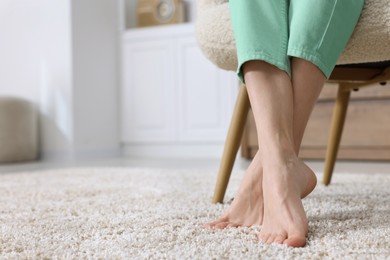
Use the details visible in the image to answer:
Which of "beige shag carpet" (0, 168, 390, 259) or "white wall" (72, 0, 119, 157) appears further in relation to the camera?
"white wall" (72, 0, 119, 157)

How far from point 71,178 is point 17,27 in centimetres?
173

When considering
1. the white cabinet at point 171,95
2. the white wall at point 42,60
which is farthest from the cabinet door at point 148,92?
the white wall at point 42,60

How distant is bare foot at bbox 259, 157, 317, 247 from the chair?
0.78ft

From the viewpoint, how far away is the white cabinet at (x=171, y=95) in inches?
116

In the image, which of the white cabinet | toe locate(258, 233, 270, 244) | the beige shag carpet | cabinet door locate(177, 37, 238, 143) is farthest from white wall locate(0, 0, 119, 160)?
toe locate(258, 233, 270, 244)

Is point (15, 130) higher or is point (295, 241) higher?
point (295, 241)

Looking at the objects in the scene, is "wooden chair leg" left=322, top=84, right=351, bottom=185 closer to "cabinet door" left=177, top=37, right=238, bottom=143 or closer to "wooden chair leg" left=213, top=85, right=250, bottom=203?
"wooden chair leg" left=213, top=85, right=250, bottom=203

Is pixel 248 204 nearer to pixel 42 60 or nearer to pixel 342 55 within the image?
pixel 342 55

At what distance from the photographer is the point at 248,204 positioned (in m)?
0.82

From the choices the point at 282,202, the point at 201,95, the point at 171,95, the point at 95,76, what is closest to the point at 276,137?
the point at 282,202

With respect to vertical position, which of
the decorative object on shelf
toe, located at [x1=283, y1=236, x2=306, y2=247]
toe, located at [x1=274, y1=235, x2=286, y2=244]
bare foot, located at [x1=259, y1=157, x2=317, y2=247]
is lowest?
toe, located at [x1=274, y1=235, x2=286, y2=244]

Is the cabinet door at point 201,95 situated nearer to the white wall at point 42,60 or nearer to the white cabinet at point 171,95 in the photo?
the white cabinet at point 171,95

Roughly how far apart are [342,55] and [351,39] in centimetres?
4

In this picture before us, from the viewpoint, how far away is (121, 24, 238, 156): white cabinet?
9.66 feet
